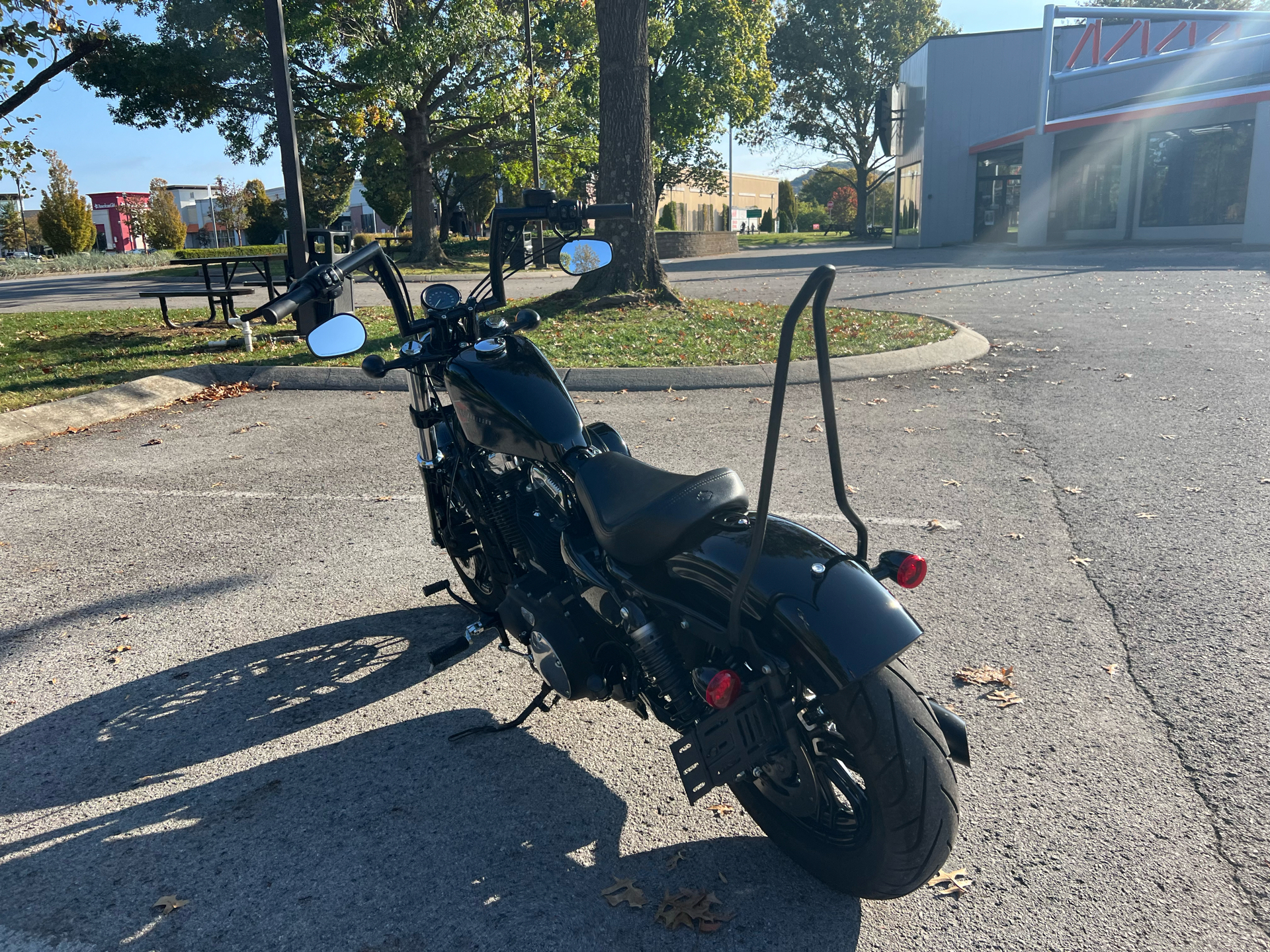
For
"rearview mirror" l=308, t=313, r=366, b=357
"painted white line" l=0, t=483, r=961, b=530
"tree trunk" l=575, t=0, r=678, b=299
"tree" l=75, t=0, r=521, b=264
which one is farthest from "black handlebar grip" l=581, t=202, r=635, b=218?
"tree" l=75, t=0, r=521, b=264

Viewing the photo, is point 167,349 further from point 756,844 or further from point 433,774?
point 756,844

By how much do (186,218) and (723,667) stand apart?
93.9 m

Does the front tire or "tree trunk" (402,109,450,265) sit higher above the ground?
"tree trunk" (402,109,450,265)

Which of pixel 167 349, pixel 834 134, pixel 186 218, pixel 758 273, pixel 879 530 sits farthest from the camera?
pixel 186 218

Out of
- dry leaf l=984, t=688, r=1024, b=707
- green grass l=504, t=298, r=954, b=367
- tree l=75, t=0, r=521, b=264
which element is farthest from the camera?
tree l=75, t=0, r=521, b=264

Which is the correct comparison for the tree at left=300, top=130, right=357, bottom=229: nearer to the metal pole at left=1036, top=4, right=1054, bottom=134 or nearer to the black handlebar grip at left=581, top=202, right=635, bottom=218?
the metal pole at left=1036, top=4, right=1054, bottom=134

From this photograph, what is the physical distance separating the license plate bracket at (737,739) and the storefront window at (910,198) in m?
35.0

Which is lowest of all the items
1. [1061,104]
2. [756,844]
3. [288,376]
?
[756,844]

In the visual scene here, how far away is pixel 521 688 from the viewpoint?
3428 mm

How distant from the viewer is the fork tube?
1.82 metres

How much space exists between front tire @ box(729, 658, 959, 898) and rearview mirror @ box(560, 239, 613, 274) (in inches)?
79.0

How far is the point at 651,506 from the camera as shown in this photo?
2328 mm

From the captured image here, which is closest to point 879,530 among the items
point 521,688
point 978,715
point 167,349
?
point 978,715

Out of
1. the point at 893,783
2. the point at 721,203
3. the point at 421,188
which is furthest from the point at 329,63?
the point at 721,203
